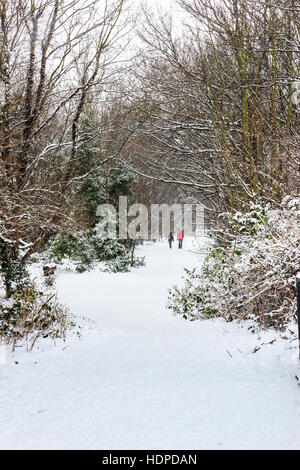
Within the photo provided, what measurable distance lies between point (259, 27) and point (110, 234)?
445 inches

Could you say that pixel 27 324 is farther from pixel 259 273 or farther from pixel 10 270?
pixel 259 273

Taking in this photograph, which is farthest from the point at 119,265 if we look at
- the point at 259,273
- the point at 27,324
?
the point at 259,273

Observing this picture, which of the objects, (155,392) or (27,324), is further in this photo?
(27,324)

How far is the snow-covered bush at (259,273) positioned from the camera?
4184 millimetres

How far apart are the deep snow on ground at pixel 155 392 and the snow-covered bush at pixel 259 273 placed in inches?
16.2

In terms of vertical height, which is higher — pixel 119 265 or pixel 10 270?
pixel 10 270

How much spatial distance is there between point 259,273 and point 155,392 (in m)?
2.25

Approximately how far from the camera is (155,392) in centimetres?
333

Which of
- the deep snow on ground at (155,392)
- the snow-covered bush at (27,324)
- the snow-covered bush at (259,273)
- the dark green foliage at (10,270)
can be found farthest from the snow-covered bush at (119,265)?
the deep snow on ground at (155,392)

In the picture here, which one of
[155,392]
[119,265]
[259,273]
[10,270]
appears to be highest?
[259,273]

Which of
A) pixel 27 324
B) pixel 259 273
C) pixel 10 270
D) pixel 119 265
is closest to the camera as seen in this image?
pixel 259 273

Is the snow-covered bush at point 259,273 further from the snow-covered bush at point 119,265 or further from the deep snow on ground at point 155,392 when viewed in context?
the snow-covered bush at point 119,265

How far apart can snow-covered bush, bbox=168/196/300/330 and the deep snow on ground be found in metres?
0.41
